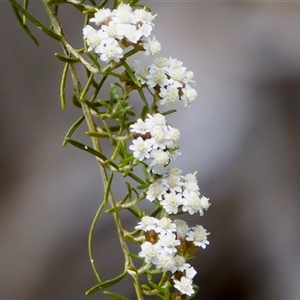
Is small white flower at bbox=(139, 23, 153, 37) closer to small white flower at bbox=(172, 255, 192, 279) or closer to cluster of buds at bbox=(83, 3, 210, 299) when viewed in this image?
cluster of buds at bbox=(83, 3, 210, 299)

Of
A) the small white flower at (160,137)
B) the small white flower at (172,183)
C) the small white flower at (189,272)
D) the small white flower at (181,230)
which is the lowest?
the small white flower at (189,272)

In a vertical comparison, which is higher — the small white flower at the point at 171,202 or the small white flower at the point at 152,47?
the small white flower at the point at 152,47

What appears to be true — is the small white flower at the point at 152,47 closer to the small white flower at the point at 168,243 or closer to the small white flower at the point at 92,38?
the small white flower at the point at 92,38

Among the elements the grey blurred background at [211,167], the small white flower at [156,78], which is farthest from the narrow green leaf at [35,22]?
the grey blurred background at [211,167]

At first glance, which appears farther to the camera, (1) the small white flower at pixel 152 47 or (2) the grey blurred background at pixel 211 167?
(2) the grey blurred background at pixel 211 167

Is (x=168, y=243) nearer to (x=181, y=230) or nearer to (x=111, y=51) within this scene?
(x=181, y=230)

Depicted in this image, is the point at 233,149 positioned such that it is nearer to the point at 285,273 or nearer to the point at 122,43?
the point at 285,273
